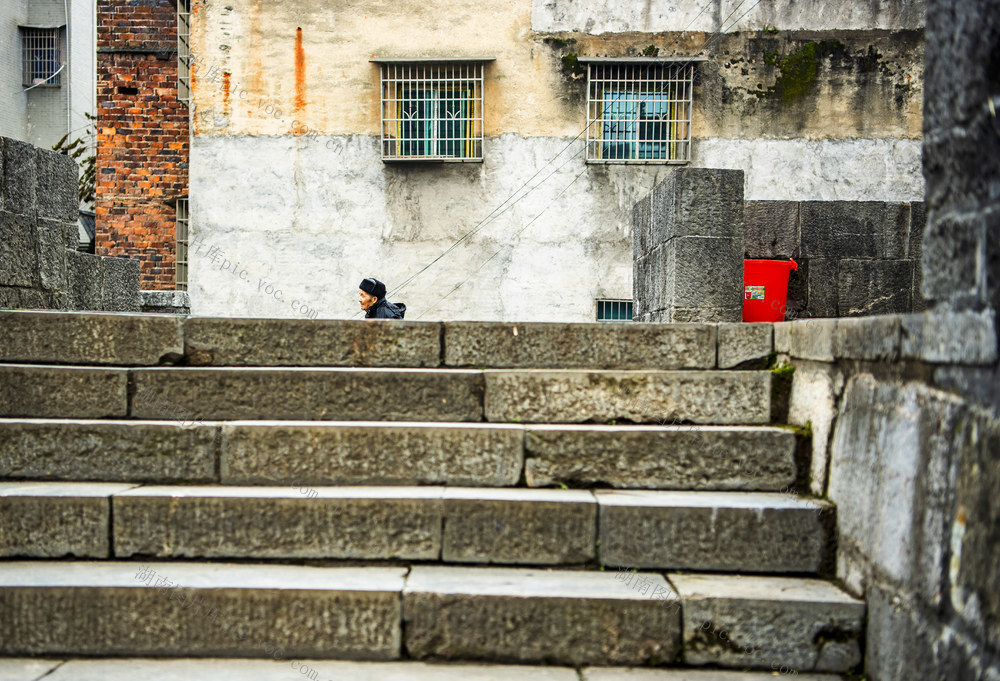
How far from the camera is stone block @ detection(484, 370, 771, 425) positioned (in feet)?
12.7

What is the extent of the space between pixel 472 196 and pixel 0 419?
7.69 m

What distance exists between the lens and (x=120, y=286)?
665 centimetres

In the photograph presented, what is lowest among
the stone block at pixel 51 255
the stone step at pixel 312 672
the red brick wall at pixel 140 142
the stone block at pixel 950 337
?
the stone step at pixel 312 672

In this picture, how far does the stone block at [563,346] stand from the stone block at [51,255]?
3.02m

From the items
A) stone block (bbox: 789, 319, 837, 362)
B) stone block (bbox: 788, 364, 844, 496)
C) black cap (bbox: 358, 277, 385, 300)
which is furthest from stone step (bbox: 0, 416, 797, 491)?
black cap (bbox: 358, 277, 385, 300)

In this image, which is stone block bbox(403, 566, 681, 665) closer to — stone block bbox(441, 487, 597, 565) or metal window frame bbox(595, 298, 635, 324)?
stone block bbox(441, 487, 597, 565)

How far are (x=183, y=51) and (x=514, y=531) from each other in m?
10.9

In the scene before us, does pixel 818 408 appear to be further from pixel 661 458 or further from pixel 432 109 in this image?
pixel 432 109

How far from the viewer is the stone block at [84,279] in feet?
18.5

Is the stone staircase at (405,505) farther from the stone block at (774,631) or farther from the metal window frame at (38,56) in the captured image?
the metal window frame at (38,56)

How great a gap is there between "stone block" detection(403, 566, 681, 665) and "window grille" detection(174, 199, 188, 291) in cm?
1009

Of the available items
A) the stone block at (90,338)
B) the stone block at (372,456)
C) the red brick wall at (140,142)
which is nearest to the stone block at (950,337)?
the stone block at (372,456)

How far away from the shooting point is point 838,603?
295 centimetres

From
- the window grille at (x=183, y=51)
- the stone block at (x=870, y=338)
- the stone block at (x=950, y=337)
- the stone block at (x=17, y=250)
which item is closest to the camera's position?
the stone block at (x=950, y=337)
